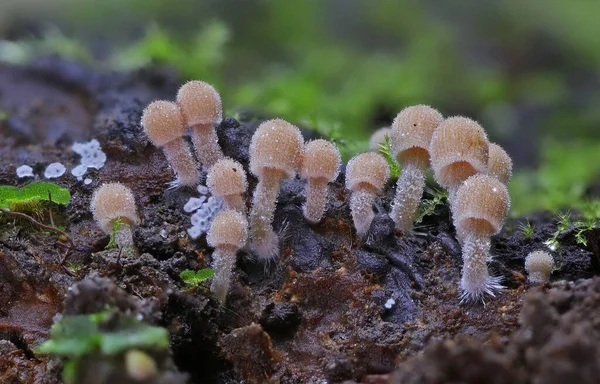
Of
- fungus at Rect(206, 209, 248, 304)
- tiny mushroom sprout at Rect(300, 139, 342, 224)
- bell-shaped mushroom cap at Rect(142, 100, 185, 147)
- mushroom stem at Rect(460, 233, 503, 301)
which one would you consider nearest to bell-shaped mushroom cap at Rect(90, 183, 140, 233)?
bell-shaped mushroom cap at Rect(142, 100, 185, 147)

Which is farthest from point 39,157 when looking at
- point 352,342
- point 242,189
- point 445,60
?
point 445,60

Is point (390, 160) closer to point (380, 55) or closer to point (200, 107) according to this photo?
point (200, 107)

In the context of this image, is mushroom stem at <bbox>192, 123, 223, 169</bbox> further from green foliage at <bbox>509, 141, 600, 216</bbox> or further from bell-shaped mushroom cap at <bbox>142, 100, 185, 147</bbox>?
green foliage at <bbox>509, 141, 600, 216</bbox>

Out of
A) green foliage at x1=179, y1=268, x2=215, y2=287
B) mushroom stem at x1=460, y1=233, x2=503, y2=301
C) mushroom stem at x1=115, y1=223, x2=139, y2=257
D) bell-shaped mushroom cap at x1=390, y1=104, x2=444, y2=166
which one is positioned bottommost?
green foliage at x1=179, y1=268, x2=215, y2=287

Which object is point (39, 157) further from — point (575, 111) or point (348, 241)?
point (575, 111)

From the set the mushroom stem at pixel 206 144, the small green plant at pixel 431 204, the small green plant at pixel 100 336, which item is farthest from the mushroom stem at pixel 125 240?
the small green plant at pixel 431 204

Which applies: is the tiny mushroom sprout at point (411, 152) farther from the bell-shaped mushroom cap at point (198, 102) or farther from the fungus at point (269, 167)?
the bell-shaped mushroom cap at point (198, 102)
